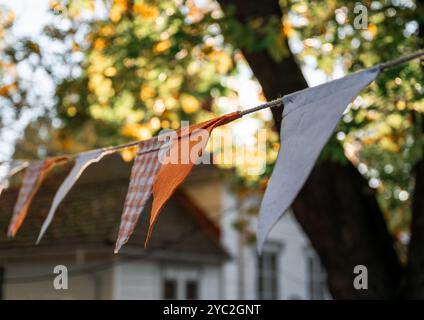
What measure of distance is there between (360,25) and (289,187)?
4.68 meters

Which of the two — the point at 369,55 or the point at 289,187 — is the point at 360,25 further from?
the point at 289,187

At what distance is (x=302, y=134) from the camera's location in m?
3.85

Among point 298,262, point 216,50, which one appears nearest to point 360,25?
point 216,50

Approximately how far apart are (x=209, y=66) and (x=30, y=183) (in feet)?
15.3

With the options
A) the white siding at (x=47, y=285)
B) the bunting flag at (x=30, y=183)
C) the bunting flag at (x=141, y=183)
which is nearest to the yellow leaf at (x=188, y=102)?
the bunting flag at (x=30, y=183)

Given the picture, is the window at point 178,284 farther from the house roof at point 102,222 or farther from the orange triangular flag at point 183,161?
the orange triangular flag at point 183,161

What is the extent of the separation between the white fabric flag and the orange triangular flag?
25.0 inches

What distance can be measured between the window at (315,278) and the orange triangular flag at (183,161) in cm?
1439

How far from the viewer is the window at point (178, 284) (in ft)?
47.9

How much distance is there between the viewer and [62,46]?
10227 millimetres

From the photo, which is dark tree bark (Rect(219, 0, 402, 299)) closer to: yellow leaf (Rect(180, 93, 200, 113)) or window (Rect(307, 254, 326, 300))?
yellow leaf (Rect(180, 93, 200, 113))

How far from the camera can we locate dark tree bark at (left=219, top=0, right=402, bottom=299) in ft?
27.2

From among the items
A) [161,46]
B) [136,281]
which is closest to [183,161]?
[161,46]

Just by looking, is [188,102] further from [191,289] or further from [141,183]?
[191,289]
